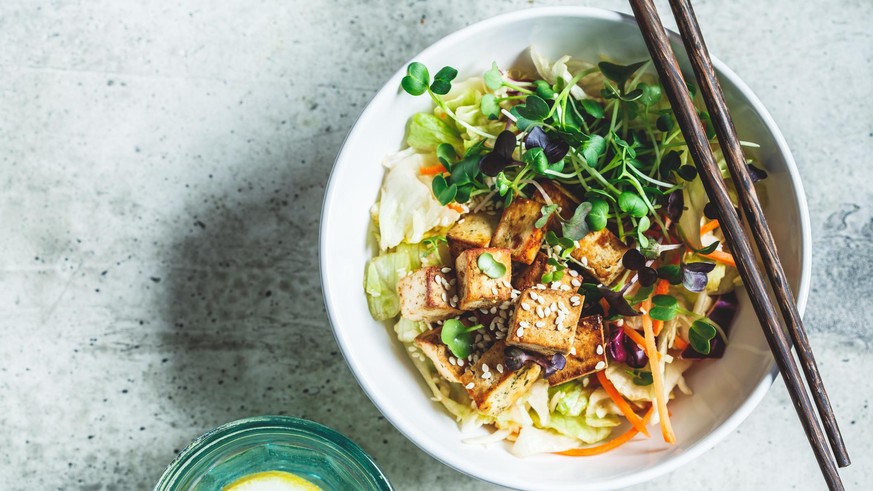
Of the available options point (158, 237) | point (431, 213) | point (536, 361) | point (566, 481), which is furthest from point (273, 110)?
point (566, 481)

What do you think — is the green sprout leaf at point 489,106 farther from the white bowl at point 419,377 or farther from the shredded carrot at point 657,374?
the shredded carrot at point 657,374

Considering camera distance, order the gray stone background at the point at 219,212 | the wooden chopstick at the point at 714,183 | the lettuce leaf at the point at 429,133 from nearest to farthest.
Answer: the wooden chopstick at the point at 714,183 < the lettuce leaf at the point at 429,133 < the gray stone background at the point at 219,212

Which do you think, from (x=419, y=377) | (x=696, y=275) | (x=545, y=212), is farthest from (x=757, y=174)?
(x=419, y=377)

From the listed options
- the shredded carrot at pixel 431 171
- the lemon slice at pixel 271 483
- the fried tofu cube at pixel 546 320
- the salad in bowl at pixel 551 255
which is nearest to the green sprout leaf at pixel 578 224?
the salad in bowl at pixel 551 255

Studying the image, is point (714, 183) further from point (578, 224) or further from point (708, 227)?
point (578, 224)

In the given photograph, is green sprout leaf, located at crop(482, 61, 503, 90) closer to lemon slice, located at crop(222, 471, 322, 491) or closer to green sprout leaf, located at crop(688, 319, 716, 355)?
green sprout leaf, located at crop(688, 319, 716, 355)

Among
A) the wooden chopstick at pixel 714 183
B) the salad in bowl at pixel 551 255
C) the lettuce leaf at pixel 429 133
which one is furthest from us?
the lettuce leaf at pixel 429 133

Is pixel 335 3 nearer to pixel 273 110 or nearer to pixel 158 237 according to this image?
pixel 273 110
